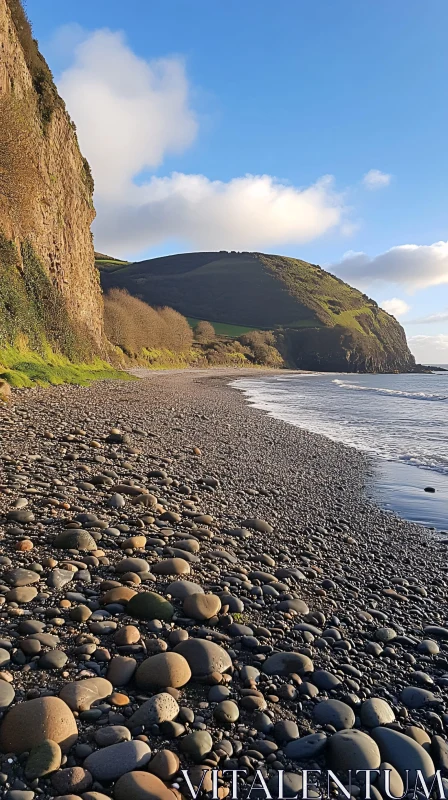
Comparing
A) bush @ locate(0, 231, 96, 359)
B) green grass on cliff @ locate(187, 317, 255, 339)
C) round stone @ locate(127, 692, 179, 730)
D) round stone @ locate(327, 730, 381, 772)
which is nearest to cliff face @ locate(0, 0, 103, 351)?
bush @ locate(0, 231, 96, 359)

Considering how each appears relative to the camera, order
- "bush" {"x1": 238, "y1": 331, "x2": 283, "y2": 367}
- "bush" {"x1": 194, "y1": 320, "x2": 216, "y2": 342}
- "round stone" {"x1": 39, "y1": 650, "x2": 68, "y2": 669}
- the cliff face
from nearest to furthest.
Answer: "round stone" {"x1": 39, "y1": 650, "x2": 68, "y2": 669} → the cliff face → "bush" {"x1": 194, "y1": 320, "x2": 216, "y2": 342} → "bush" {"x1": 238, "y1": 331, "x2": 283, "y2": 367}

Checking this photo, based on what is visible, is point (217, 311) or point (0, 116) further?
point (217, 311)

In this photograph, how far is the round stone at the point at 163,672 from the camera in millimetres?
2641

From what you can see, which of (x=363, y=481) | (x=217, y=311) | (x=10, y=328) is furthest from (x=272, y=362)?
(x=363, y=481)

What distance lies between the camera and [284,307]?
170 meters

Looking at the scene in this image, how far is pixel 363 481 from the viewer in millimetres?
9539

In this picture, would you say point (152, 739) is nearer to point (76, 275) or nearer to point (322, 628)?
point (322, 628)

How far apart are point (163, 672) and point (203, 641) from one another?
0.40 m

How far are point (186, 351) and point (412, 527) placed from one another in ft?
273

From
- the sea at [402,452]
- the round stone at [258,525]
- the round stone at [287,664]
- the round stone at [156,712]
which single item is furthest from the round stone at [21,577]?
the sea at [402,452]

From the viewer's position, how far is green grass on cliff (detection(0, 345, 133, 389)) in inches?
663

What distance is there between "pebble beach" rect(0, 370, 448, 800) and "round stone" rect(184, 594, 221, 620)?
0.6 inches

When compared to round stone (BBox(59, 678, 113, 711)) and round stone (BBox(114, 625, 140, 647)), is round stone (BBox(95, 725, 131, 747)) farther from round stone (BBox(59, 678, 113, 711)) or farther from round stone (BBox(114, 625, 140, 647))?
round stone (BBox(114, 625, 140, 647))

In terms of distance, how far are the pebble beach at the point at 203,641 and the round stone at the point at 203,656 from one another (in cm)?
1
